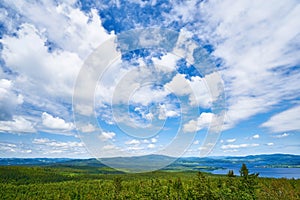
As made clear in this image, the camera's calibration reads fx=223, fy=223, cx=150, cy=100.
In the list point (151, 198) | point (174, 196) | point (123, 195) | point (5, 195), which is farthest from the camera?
point (5, 195)

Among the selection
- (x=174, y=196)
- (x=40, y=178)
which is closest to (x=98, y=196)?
(x=174, y=196)

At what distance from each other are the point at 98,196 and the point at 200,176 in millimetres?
53089

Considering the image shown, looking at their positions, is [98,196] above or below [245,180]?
below

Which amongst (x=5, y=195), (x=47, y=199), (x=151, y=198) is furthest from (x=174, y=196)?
(x=5, y=195)

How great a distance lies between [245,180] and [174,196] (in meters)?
27.3

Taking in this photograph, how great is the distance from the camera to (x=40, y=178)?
13750cm

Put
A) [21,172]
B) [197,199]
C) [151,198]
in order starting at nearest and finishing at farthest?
[197,199] < [151,198] < [21,172]

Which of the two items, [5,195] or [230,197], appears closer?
[230,197]

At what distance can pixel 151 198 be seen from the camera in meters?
49.2

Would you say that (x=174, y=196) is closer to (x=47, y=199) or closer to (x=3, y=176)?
(x=47, y=199)

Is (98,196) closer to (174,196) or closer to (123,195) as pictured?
(123,195)

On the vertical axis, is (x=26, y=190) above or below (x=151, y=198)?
below

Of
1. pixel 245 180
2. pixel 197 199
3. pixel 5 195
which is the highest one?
pixel 245 180

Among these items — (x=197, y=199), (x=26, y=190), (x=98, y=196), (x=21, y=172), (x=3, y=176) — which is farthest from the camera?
(x=21, y=172)
